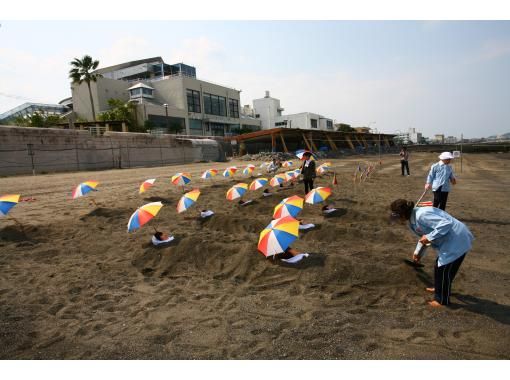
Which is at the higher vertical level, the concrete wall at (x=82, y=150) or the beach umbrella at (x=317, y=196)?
the concrete wall at (x=82, y=150)

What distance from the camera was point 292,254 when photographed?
19.9 ft

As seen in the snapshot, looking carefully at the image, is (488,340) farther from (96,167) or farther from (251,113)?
(251,113)

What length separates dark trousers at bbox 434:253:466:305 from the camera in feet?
12.7

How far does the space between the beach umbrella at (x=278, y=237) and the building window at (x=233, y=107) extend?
63.6 meters

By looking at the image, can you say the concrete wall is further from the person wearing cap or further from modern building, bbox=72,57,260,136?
the person wearing cap

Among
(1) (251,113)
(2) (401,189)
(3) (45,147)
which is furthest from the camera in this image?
(1) (251,113)

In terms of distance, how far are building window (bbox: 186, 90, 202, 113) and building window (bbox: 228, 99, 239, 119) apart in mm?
9745

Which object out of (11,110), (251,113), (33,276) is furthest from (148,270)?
(11,110)

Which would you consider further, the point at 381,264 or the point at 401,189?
the point at 401,189

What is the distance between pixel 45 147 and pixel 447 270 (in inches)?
1099

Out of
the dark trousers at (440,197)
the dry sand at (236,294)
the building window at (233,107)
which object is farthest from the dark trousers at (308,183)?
the building window at (233,107)

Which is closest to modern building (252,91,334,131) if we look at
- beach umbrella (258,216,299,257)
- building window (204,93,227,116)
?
building window (204,93,227,116)

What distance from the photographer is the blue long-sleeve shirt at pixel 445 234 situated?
3.67 metres

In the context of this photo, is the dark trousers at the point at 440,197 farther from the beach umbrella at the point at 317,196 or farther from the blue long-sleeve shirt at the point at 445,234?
the blue long-sleeve shirt at the point at 445,234
